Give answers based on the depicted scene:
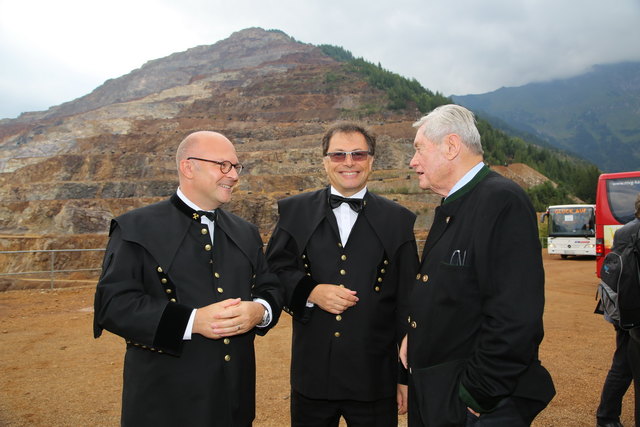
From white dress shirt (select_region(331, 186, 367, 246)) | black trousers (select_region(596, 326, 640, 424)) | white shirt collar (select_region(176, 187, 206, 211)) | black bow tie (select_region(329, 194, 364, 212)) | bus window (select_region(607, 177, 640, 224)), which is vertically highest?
white shirt collar (select_region(176, 187, 206, 211))

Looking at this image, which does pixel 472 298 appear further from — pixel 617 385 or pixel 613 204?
pixel 613 204

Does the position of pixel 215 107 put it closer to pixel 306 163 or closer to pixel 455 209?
pixel 306 163

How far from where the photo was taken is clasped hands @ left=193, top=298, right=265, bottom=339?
92.0 inches

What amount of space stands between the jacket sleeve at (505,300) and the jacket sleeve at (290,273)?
3.84ft

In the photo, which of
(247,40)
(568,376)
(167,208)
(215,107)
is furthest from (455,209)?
(247,40)

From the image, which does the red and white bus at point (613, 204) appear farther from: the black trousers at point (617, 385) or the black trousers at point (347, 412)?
the black trousers at point (347, 412)

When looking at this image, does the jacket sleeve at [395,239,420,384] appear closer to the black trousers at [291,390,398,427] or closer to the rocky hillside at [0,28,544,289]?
the black trousers at [291,390,398,427]

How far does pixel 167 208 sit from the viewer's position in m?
2.68

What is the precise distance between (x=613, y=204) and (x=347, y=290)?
13.1 meters

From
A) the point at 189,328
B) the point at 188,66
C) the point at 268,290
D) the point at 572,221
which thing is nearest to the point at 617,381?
the point at 268,290

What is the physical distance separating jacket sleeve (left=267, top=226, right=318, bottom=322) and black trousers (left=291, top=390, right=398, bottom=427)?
54 centimetres

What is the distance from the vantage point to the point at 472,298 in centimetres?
212

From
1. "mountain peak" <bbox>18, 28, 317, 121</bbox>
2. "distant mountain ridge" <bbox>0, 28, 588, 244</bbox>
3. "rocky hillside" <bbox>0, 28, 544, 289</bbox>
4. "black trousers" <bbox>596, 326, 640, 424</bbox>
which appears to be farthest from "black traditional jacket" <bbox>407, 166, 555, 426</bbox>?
"mountain peak" <bbox>18, 28, 317, 121</bbox>

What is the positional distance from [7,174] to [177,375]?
5755cm
